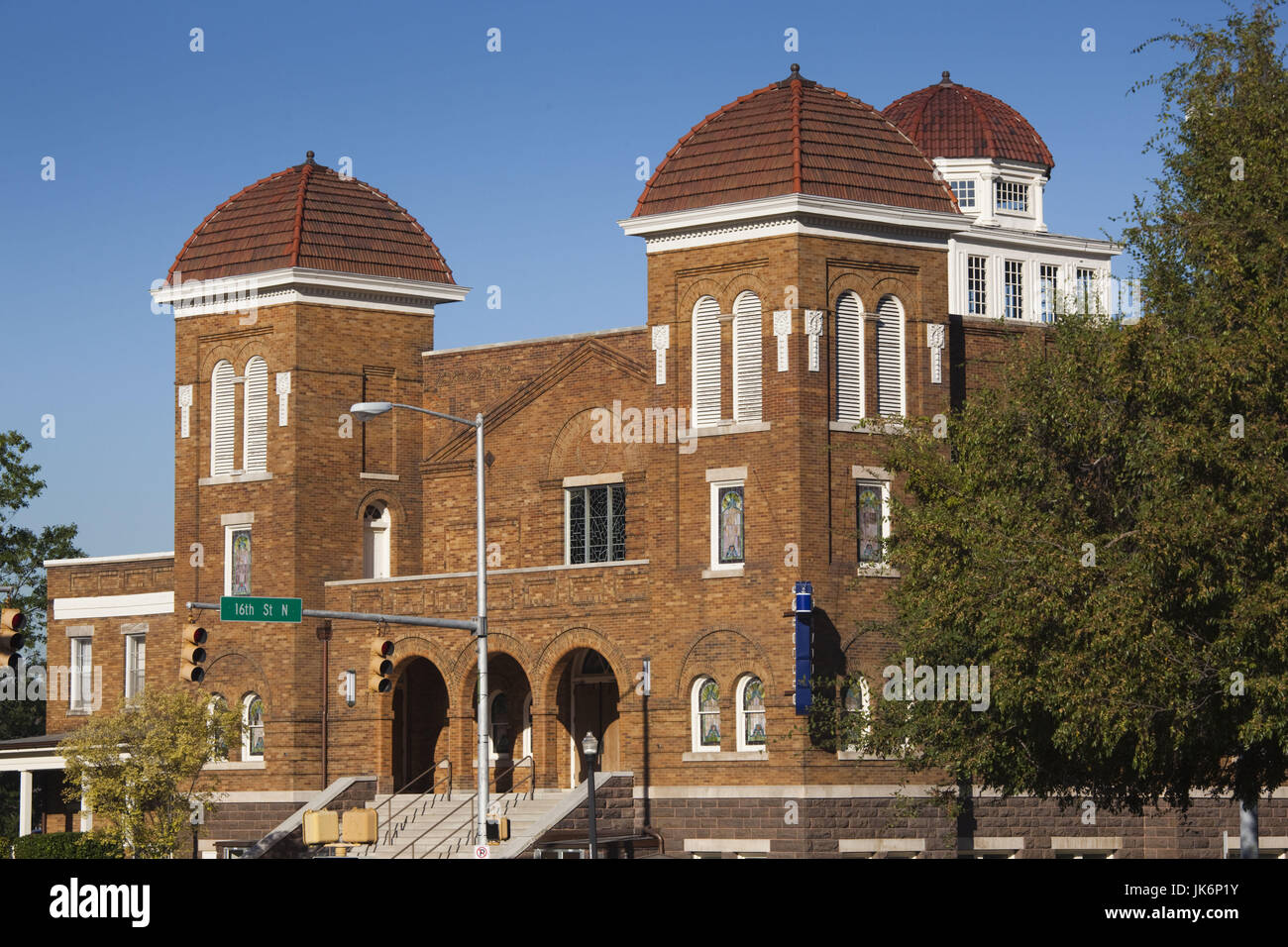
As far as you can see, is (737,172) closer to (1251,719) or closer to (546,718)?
(546,718)

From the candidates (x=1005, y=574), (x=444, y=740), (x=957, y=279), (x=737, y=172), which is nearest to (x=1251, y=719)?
(x=1005, y=574)

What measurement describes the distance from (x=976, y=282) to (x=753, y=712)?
30.8m

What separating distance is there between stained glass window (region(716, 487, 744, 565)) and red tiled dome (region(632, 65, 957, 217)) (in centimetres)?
628

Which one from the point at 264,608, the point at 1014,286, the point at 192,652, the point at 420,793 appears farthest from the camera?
the point at 1014,286

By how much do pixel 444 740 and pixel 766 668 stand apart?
11564 mm

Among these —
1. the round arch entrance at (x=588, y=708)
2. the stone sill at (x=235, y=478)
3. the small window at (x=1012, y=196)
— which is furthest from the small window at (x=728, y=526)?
the small window at (x=1012, y=196)

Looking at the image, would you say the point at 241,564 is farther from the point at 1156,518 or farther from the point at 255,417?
the point at 1156,518

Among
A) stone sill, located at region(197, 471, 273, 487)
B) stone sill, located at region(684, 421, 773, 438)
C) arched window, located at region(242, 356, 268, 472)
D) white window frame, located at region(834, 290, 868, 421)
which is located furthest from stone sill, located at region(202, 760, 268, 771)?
white window frame, located at region(834, 290, 868, 421)

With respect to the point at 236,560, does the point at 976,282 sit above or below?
above

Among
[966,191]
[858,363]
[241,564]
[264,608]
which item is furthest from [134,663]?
[966,191]

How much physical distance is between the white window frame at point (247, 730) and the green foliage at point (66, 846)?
3.78 m

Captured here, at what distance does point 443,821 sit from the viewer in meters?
45.4

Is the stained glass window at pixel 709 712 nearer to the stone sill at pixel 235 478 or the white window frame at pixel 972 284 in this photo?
the stone sill at pixel 235 478

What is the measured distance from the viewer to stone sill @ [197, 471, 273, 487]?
50688 mm
